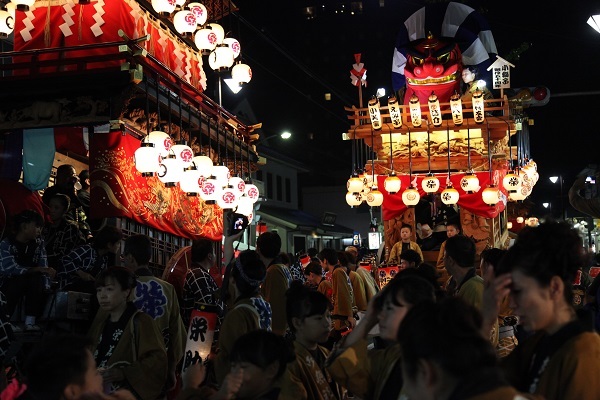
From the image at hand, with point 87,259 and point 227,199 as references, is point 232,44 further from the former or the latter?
point 87,259

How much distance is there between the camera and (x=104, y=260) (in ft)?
32.0

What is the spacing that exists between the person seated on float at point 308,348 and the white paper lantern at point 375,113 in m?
15.7

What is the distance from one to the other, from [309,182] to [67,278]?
4729 centimetres

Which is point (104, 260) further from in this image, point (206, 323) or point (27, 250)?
point (206, 323)

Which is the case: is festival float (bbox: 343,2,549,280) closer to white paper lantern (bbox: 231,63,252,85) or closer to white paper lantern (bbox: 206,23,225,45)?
white paper lantern (bbox: 231,63,252,85)

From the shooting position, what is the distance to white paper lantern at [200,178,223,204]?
1455 cm

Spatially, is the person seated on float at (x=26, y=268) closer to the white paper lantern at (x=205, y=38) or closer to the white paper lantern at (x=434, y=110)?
the white paper lantern at (x=205, y=38)

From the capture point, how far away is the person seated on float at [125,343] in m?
6.26

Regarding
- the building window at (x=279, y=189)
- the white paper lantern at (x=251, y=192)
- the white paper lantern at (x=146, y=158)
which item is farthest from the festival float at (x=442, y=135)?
the building window at (x=279, y=189)

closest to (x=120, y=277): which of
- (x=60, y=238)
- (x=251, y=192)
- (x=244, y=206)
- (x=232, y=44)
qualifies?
(x=60, y=238)

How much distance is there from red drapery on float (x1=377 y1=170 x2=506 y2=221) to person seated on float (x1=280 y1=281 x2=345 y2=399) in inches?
631

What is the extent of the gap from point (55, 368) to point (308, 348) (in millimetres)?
2210

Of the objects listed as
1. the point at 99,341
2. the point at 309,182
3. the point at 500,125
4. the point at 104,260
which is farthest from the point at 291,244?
the point at 99,341

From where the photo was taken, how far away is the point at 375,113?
21562 millimetres
